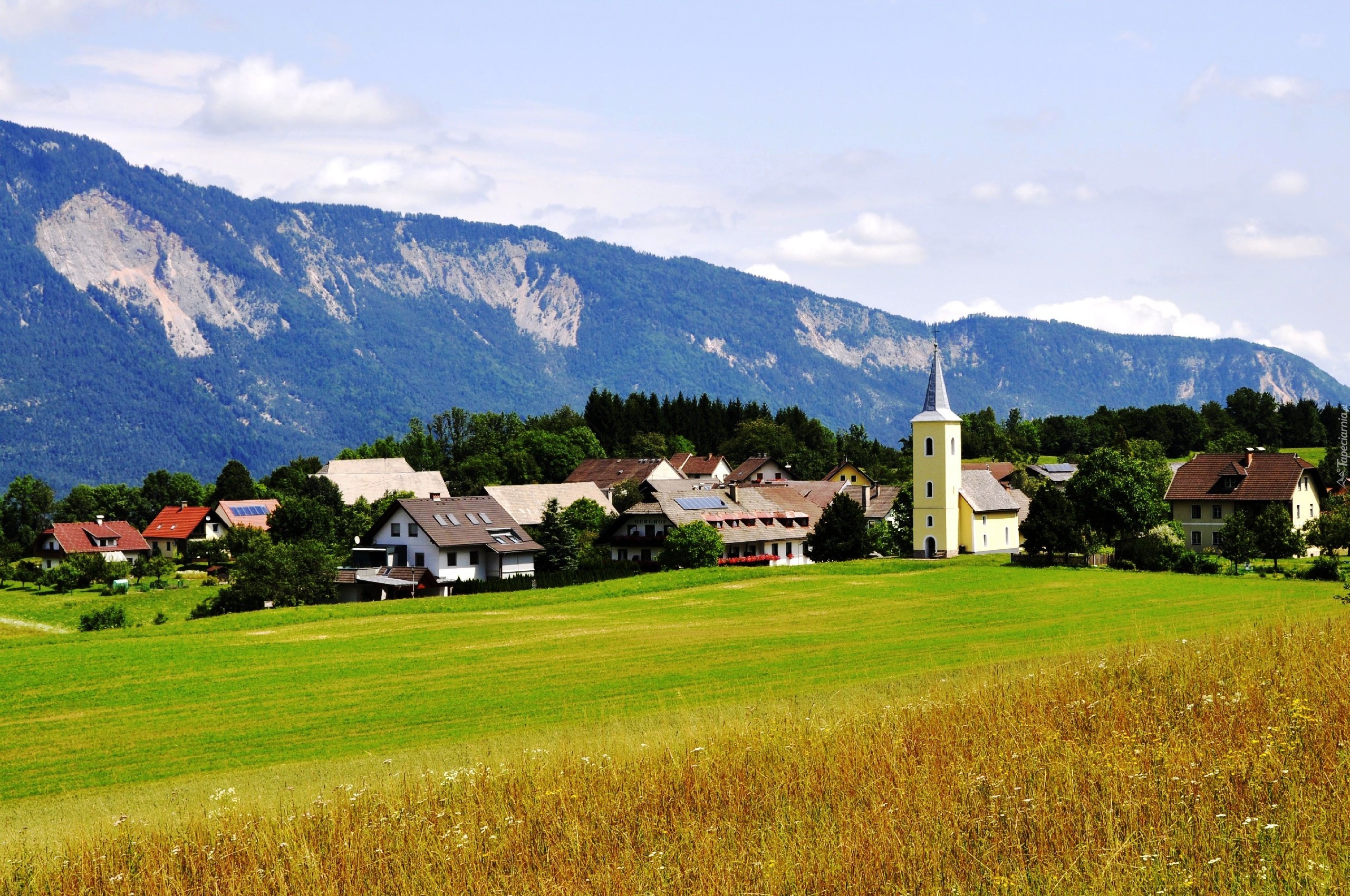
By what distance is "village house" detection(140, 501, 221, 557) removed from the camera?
361 feet

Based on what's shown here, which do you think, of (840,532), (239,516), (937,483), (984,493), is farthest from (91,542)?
(984,493)

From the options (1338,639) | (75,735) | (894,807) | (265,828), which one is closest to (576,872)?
(894,807)

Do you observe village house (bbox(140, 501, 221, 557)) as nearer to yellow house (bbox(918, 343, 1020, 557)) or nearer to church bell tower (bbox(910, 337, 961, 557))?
church bell tower (bbox(910, 337, 961, 557))

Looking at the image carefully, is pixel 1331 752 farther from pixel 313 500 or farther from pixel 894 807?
pixel 313 500

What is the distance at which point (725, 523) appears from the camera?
7869 cm

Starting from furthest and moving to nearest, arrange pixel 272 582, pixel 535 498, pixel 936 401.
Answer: pixel 535 498 → pixel 936 401 → pixel 272 582

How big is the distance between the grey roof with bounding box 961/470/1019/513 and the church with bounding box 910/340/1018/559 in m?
0.05

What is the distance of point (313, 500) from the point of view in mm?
90625

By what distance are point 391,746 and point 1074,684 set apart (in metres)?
11.7

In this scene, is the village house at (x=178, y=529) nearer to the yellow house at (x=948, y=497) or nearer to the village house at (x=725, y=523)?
the village house at (x=725, y=523)

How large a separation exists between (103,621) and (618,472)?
69.7 meters

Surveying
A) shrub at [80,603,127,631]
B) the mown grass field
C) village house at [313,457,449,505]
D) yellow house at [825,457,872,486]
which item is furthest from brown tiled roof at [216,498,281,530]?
shrub at [80,603,127,631]

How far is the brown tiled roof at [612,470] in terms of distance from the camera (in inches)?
4353

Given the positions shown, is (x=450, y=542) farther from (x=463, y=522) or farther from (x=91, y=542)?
(x=91, y=542)
